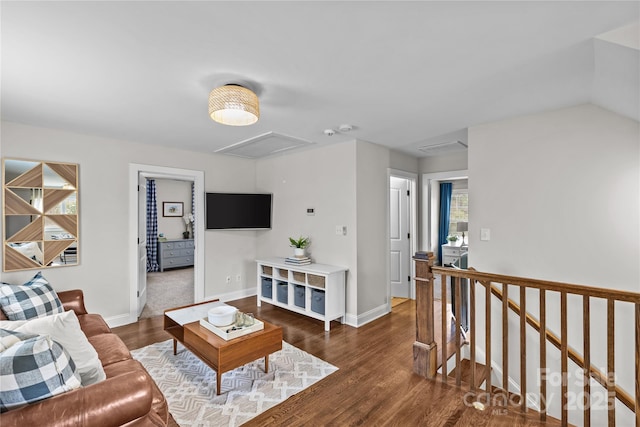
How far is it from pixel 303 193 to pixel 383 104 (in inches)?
84.1

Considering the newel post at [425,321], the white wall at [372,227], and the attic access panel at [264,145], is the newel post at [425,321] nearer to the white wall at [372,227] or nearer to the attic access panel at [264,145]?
the white wall at [372,227]

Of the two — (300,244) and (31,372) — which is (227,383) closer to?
(31,372)

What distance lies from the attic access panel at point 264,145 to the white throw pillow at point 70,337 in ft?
8.19

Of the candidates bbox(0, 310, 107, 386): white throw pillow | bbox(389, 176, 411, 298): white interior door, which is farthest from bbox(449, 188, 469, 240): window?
bbox(0, 310, 107, 386): white throw pillow

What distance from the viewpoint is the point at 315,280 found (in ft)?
12.5

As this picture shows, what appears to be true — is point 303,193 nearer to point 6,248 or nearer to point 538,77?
point 538,77

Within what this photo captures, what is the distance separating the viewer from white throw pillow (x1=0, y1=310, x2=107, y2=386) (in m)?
1.59

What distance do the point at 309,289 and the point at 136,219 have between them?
242cm

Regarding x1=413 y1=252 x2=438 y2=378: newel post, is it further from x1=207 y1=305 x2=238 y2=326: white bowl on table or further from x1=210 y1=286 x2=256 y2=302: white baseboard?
x1=210 y1=286 x2=256 y2=302: white baseboard

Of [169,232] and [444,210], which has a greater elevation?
[444,210]

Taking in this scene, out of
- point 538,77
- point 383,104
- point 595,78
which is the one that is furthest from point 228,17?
point 595,78

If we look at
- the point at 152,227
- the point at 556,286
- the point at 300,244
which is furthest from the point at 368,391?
the point at 152,227

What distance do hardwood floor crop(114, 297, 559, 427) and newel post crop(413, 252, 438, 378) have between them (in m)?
0.11

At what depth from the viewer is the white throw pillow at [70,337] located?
159cm
